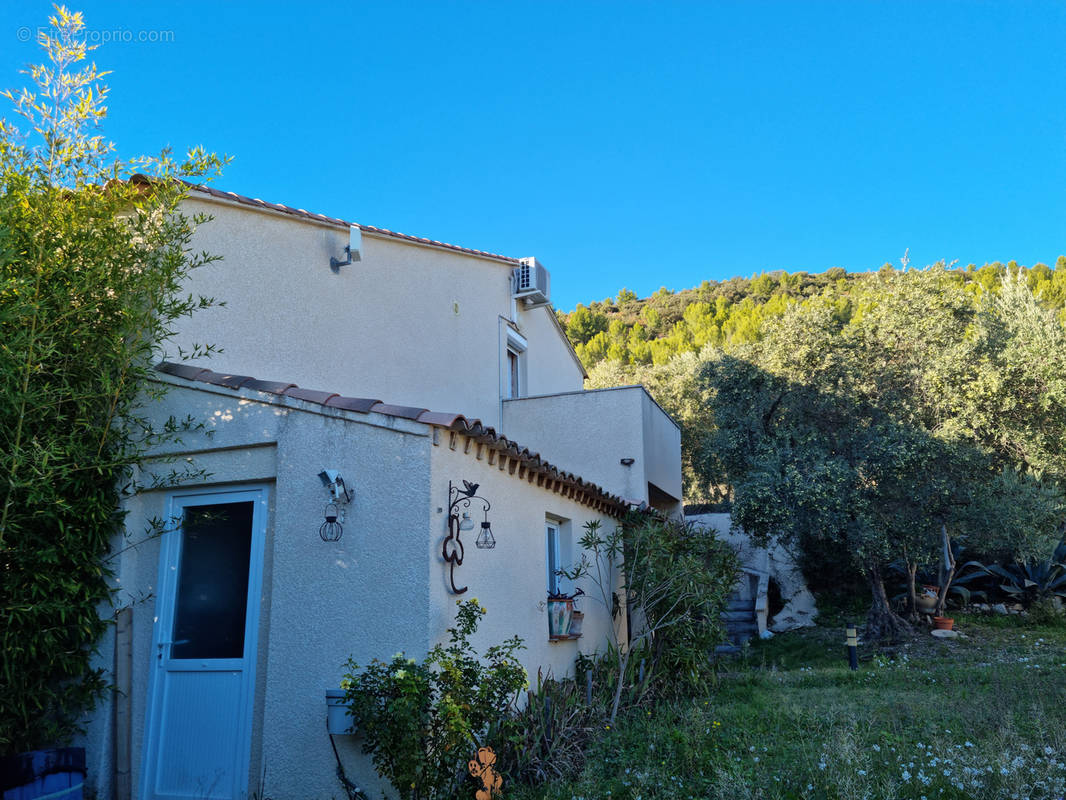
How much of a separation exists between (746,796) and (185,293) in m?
6.48

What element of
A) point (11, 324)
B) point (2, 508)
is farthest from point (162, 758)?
point (11, 324)

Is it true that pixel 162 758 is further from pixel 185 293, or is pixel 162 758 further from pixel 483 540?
pixel 185 293

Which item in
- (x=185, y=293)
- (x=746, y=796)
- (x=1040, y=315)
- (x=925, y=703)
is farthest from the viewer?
(x=1040, y=315)

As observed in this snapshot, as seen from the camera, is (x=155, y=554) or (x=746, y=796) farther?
(x=155, y=554)

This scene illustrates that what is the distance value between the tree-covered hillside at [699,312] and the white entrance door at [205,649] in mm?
26362

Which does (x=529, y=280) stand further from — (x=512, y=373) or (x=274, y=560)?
(x=274, y=560)

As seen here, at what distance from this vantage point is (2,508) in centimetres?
523

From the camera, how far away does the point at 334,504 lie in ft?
18.3

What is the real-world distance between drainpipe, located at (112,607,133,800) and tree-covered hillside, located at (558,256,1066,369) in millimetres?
26819

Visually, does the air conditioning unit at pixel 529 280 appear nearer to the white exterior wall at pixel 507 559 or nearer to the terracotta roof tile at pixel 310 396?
the white exterior wall at pixel 507 559

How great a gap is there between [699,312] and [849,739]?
42005mm

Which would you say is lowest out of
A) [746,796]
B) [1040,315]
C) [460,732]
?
[746,796]

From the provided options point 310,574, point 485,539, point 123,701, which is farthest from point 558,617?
point 123,701

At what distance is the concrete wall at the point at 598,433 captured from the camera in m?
12.2
